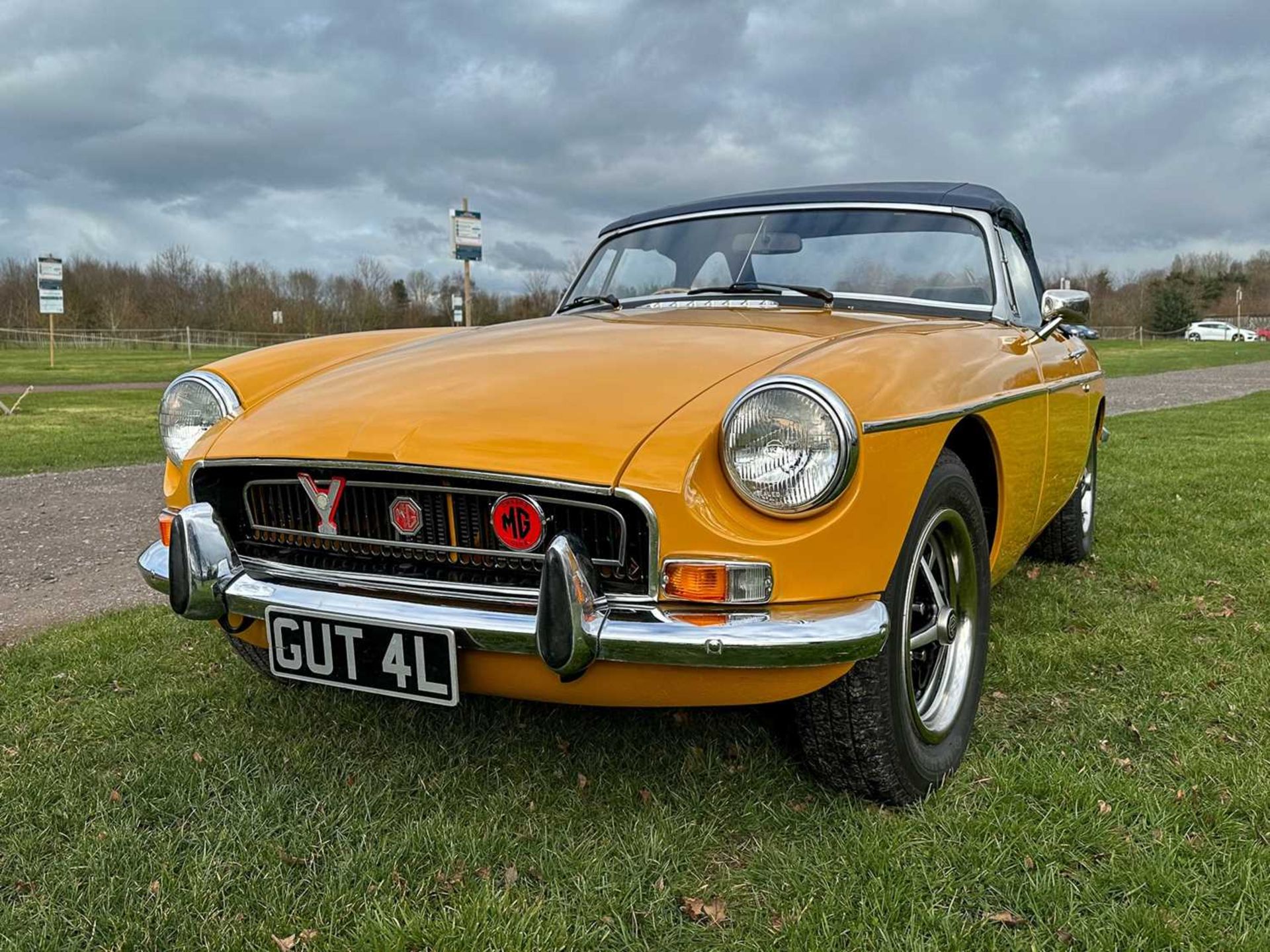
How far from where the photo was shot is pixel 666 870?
6.32ft

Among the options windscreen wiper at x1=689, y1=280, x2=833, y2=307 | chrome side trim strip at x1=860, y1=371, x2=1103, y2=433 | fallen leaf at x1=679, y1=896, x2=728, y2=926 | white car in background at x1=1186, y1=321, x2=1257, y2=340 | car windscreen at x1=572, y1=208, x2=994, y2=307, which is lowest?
fallen leaf at x1=679, y1=896, x2=728, y2=926

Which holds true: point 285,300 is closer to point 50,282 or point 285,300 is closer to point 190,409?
point 50,282

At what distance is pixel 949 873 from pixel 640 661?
75cm

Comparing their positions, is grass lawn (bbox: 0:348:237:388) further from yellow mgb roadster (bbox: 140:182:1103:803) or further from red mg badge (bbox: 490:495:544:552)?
red mg badge (bbox: 490:495:544:552)

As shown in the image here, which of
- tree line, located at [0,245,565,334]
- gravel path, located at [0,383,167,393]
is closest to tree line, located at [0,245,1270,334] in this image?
tree line, located at [0,245,565,334]

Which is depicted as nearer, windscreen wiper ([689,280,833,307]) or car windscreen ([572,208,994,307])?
windscreen wiper ([689,280,833,307])

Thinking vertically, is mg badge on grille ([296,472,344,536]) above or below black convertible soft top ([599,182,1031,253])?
below

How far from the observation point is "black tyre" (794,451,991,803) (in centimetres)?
198

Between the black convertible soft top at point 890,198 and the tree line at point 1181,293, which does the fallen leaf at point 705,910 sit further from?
the tree line at point 1181,293

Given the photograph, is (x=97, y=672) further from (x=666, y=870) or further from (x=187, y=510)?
(x=666, y=870)

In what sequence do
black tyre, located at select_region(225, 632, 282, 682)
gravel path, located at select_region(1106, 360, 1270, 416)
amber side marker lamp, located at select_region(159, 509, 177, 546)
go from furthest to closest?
1. gravel path, located at select_region(1106, 360, 1270, 416)
2. black tyre, located at select_region(225, 632, 282, 682)
3. amber side marker lamp, located at select_region(159, 509, 177, 546)

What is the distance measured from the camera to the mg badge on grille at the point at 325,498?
214 cm

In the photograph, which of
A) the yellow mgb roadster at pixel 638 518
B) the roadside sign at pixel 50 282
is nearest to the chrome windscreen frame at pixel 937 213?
the yellow mgb roadster at pixel 638 518

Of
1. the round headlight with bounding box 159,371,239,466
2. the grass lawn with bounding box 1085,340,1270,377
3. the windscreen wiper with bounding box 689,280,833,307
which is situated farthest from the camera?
the grass lawn with bounding box 1085,340,1270,377
